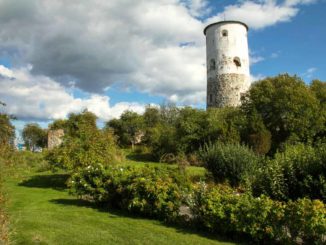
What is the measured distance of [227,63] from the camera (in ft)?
114

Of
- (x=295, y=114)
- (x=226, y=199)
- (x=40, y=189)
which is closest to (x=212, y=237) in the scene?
(x=226, y=199)

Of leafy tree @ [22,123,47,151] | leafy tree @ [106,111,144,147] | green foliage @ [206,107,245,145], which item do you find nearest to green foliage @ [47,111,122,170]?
green foliage @ [206,107,245,145]

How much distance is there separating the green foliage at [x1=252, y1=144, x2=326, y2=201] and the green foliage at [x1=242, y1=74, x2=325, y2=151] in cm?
1372

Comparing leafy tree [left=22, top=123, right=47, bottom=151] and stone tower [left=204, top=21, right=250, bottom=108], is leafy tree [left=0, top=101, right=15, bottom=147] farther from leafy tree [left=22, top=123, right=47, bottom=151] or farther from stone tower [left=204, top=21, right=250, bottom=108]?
leafy tree [left=22, top=123, right=47, bottom=151]

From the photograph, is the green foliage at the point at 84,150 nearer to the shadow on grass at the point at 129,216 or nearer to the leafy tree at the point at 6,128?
the shadow on grass at the point at 129,216

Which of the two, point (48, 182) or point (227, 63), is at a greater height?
point (227, 63)

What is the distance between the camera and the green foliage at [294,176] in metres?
9.21

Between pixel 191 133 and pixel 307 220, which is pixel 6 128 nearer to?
pixel 307 220

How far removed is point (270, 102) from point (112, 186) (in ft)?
55.2

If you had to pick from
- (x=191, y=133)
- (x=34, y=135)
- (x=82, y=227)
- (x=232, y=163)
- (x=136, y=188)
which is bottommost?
(x=82, y=227)

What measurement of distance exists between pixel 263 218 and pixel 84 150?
857cm

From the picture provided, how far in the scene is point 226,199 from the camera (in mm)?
7758

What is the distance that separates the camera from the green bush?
44.7 ft

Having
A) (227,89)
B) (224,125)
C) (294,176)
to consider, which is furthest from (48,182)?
(227,89)
